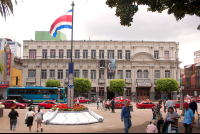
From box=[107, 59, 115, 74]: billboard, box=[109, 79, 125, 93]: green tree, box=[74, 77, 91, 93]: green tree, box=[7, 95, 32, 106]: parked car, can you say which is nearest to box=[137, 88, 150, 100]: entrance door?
box=[109, 79, 125, 93]: green tree

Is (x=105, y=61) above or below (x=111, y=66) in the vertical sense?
above

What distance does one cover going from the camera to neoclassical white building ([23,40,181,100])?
5294 cm

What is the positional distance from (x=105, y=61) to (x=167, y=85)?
15840 millimetres

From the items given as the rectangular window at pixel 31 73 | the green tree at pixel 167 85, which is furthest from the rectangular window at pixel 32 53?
the green tree at pixel 167 85

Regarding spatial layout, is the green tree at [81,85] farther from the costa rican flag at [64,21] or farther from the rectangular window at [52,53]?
the costa rican flag at [64,21]

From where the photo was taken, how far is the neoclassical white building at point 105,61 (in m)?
52.9

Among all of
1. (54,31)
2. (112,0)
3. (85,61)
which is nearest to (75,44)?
(85,61)

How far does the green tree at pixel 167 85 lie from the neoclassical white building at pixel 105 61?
240cm

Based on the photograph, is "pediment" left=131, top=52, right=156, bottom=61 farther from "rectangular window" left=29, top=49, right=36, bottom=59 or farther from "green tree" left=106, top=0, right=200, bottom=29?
"green tree" left=106, top=0, right=200, bottom=29

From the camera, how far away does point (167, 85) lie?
49.2 metres

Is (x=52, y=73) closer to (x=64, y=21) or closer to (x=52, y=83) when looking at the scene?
(x=52, y=83)

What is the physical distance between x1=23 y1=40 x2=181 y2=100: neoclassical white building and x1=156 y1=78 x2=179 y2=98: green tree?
2.40 m

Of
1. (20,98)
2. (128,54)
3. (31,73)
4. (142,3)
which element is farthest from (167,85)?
(142,3)

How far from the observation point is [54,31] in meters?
21.8
